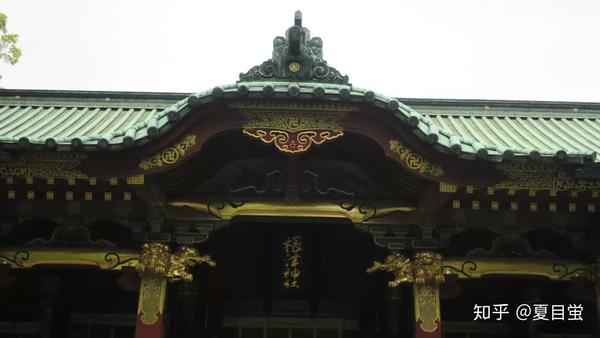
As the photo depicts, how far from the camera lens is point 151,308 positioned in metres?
7.18

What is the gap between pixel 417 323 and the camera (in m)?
7.16

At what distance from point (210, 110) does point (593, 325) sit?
6285 mm

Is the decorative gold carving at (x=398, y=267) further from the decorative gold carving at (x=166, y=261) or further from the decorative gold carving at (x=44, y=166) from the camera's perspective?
the decorative gold carving at (x=44, y=166)

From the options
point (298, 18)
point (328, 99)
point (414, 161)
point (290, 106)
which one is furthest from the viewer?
point (298, 18)

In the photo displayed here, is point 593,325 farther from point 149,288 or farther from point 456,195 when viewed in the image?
point 149,288

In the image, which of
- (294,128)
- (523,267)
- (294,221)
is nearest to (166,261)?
(294,221)

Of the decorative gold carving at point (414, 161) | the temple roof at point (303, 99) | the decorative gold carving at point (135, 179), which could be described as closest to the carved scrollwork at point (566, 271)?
the temple roof at point (303, 99)

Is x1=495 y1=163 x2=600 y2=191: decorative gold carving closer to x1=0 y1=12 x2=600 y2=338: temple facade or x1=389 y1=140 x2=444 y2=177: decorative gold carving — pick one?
x1=0 y1=12 x2=600 y2=338: temple facade

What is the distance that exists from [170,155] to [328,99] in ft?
6.30

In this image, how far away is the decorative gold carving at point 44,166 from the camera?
697 cm

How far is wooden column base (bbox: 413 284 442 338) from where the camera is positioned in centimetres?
711

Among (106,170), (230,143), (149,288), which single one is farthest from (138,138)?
(149,288)

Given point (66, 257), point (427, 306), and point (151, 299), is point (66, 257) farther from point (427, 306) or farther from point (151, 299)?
point (427, 306)

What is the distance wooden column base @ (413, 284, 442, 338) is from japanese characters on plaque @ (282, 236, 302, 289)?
1853 mm
